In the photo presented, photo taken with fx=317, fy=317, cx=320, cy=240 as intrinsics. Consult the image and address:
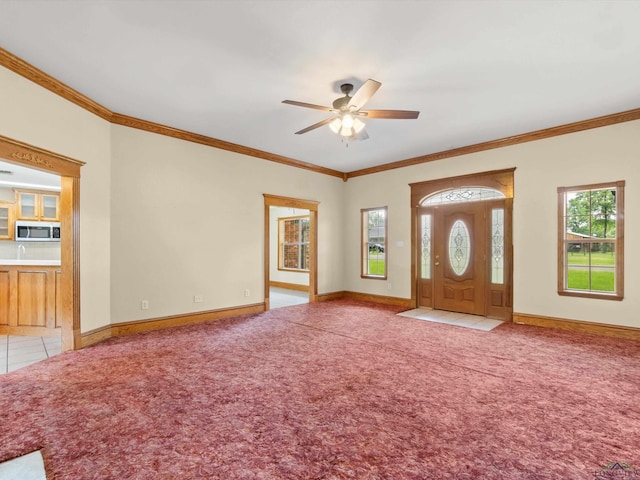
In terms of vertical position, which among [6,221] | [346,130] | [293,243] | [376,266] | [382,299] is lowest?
[382,299]

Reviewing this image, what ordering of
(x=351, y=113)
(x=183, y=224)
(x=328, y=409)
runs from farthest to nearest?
(x=183, y=224)
(x=351, y=113)
(x=328, y=409)

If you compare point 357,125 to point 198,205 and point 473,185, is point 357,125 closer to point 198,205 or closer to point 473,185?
point 198,205

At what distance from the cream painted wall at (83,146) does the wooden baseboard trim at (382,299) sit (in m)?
4.97

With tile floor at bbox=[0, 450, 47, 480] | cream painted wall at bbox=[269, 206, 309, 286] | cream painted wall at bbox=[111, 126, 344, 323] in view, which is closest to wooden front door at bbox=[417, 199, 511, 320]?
cream painted wall at bbox=[111, 126, 344, 323]

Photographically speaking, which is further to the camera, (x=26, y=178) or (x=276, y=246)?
(x=276, y=246)

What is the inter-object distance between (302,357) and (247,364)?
0.62 m

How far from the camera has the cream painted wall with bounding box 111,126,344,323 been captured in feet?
14.8

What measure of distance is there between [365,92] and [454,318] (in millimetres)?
4312

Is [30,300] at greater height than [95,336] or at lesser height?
greater

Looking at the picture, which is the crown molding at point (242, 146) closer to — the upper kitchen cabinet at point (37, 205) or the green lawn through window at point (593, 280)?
the green lawn through window at point (593, 280)

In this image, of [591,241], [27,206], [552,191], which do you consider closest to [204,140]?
[27,206]

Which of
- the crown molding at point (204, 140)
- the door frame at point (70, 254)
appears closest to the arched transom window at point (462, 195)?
the crown molding at point (204, 140)

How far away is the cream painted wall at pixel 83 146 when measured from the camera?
3129mm

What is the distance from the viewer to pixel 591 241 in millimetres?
4688
